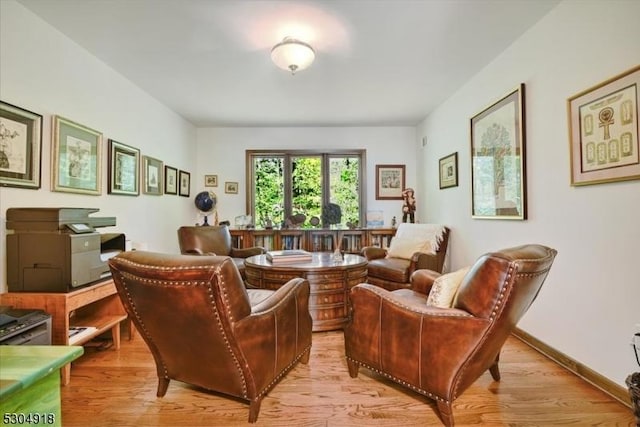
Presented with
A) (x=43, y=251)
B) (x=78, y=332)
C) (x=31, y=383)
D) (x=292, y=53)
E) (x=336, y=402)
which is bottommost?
(x=336, y=402)

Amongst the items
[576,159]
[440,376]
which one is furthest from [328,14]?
[440,376]

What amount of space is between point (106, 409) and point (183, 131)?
12.7ft

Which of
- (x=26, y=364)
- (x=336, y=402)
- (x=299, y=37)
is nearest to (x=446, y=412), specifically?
(x=336, y=402)

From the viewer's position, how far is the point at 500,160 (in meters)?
2.88

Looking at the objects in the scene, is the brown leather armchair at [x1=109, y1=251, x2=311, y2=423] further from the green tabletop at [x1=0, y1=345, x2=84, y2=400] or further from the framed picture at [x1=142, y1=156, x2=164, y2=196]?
the framed picture at [x1=142, y1=156, x2=164, y2=196]

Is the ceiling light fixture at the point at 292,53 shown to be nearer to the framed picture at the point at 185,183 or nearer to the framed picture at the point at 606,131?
the framed picture at the point at 606,131

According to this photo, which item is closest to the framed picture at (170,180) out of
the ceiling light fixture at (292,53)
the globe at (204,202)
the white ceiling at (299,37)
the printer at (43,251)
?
the globe at (204,202)

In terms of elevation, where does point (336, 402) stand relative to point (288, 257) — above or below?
below

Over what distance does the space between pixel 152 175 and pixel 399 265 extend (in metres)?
3.15

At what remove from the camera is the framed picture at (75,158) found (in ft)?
7.85

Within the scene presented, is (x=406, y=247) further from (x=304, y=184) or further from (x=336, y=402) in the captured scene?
(x=336, y=402)

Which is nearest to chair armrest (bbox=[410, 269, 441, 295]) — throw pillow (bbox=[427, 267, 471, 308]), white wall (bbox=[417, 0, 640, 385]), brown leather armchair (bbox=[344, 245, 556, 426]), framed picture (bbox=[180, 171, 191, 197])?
throw pillow (bbox=[427, 267, 471, 308])

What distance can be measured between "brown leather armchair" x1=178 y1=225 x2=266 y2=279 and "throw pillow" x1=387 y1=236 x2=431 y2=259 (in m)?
1.70

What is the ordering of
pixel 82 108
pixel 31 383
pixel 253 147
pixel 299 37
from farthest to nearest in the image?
pixel 253 147
pixel 82 108
pixel 299 37
pixel 31 383
